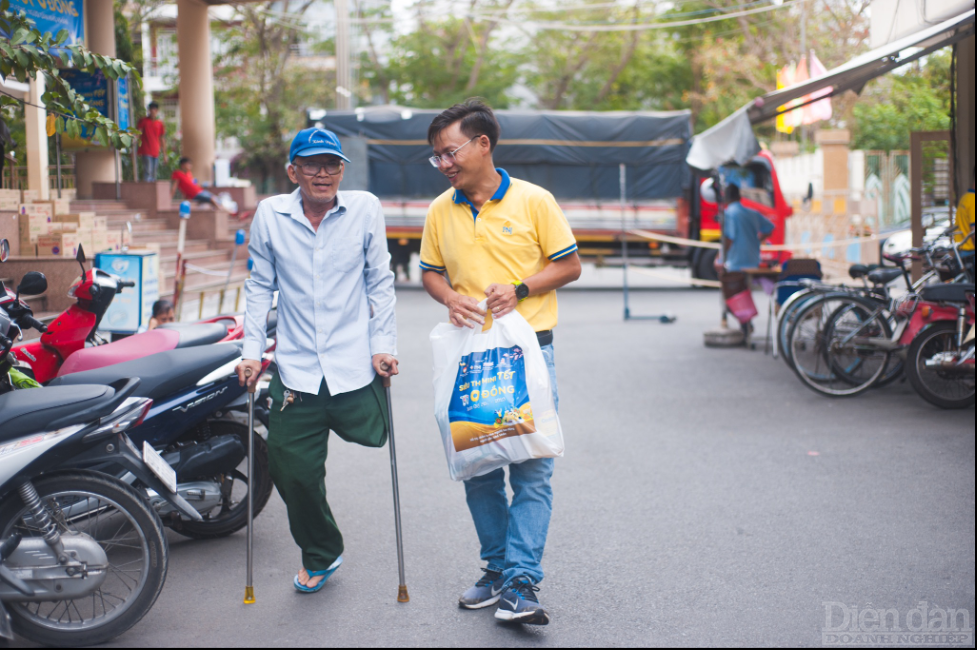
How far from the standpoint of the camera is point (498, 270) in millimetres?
3676

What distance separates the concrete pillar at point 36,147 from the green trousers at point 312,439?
10.9 meters

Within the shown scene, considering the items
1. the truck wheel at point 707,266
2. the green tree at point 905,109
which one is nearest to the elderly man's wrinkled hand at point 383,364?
the green tree at point 905,109

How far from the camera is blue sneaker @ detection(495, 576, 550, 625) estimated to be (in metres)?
3.44

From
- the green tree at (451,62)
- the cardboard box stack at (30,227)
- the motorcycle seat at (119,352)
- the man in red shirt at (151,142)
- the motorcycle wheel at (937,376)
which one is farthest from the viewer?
the green tree at (451,62)

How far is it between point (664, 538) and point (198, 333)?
2597 mm

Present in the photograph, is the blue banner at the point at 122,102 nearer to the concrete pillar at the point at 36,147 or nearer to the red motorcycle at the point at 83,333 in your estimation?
the concrete pillar at the point at 36,147

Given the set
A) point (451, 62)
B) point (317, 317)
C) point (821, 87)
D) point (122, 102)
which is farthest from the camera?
point (451, 62)

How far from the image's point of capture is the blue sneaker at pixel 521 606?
344 centimetres

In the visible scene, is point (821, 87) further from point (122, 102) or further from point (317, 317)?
point (122, 102)

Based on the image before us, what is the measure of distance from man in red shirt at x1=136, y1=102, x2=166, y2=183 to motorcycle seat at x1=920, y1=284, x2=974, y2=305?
1455 cm

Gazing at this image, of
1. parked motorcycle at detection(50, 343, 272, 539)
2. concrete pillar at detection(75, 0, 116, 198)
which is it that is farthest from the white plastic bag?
concrete pillar at detection(75, 0, 116, 198)

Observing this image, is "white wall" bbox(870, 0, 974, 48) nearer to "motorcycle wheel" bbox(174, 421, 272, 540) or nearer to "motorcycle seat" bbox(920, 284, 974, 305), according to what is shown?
"motorcycle seat" bbox(920, 284, 974, 305)

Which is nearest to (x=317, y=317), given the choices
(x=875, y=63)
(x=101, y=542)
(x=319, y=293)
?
(x=319, y=293)

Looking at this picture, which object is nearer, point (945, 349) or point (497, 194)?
point (497, 194)
